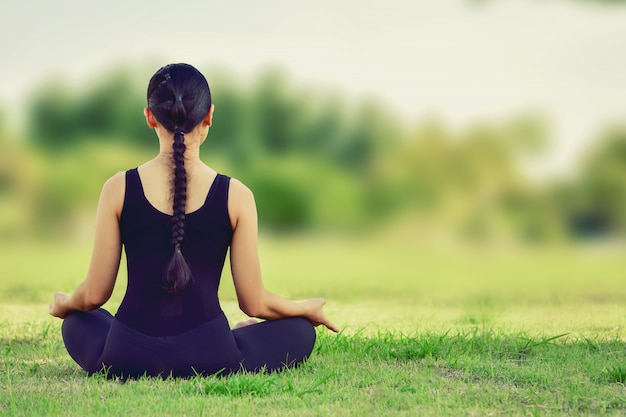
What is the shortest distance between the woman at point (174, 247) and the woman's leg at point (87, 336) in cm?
9

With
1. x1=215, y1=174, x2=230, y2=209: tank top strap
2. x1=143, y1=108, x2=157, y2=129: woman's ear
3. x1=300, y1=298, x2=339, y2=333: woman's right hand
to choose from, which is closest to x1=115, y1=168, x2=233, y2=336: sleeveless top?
x1=215, y1=174, x2=230, y2=209: tank top strap

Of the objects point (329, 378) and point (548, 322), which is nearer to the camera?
point (329, 378)

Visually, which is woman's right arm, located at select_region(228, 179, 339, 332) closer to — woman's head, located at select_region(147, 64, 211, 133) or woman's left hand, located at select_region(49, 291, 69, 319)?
woman's head, located at select_region(147, 64, 211, 133)

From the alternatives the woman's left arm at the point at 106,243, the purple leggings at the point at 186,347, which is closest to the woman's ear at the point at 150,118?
the woman's left arm at the point at 106,243

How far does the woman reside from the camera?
12.2ft

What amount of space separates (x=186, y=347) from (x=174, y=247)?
0.43m

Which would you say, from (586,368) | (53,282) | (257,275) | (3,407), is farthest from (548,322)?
(53,282)

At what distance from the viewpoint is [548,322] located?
6.28 m

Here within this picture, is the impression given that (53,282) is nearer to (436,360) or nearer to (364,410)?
(436,360)

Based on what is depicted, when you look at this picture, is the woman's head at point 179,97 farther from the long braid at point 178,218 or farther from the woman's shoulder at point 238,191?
the woman's shoulder at point 238,191

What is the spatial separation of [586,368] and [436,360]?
2.32ft

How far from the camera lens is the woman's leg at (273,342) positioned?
399cm

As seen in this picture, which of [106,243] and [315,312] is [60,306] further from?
[315,312]

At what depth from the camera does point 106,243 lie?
12.3 feet
